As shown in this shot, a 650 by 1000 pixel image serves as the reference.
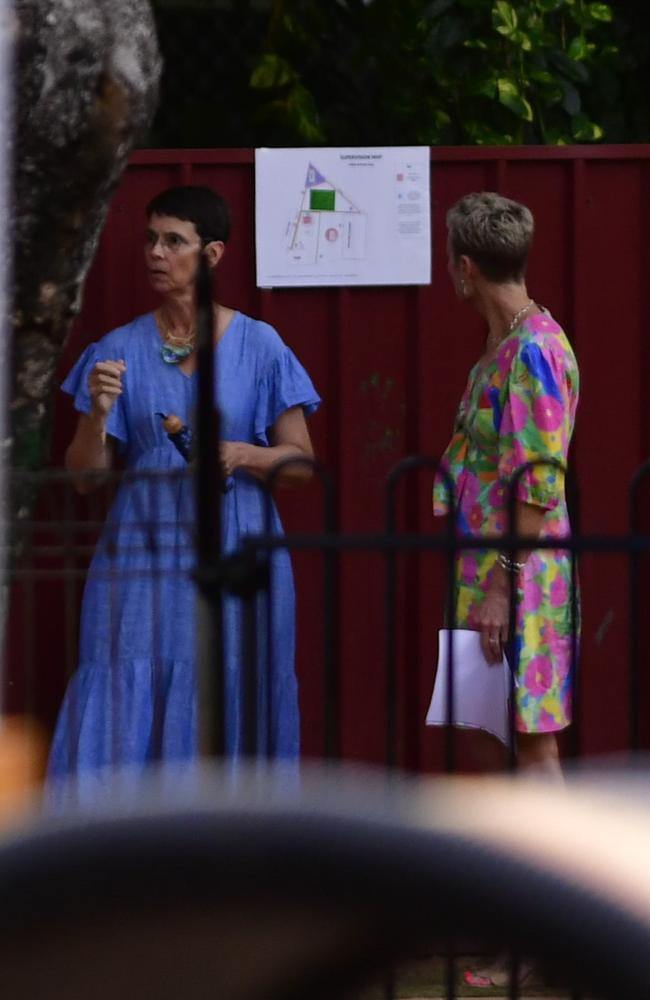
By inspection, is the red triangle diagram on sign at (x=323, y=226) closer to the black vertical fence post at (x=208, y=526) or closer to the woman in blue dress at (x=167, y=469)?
the woman in blue dress at (x=167, y=469)

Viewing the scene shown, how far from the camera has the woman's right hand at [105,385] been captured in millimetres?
5012

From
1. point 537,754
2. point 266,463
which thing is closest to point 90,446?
point 266,463

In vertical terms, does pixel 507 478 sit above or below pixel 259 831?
above

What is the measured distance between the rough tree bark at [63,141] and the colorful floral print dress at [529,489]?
1032 mm

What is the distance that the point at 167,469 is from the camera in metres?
5.02

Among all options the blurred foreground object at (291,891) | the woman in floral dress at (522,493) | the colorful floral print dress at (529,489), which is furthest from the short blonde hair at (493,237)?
Result: the blurred foreground object at (291,891)

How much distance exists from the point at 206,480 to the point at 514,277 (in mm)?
1659

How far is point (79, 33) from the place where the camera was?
11.8 feet

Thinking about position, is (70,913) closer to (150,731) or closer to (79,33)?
(79,33)

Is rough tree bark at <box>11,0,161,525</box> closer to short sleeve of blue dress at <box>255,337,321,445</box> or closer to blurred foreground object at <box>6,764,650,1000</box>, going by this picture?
short sleeve of blue dress at <box>255,337,321,445</box>

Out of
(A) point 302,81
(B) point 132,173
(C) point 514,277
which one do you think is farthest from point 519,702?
(A) point 302,81

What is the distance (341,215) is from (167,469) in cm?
105

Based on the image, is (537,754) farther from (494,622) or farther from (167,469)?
(167,469)

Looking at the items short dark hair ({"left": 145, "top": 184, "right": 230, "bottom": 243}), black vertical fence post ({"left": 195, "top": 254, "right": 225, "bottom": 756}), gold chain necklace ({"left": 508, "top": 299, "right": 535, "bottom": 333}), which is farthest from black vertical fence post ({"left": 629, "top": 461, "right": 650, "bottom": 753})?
short dark hair ({"left": 145, "top": 184, "right": 230, "bottom": 243})
